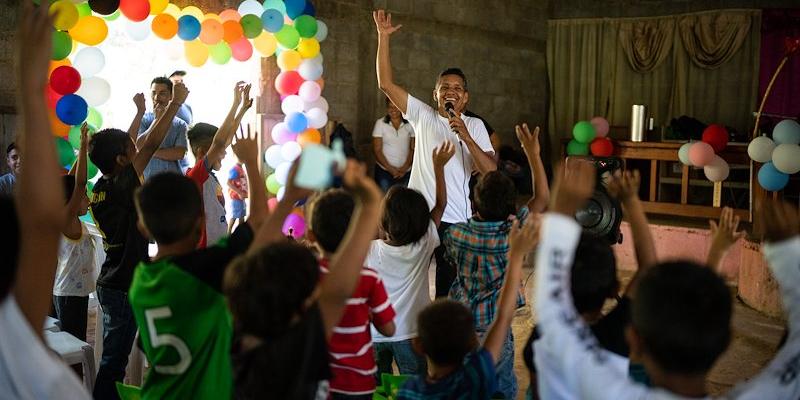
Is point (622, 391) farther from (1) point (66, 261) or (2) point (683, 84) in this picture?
(2) point (683, 84)

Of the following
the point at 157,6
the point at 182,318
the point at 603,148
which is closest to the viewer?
the point at 182,318

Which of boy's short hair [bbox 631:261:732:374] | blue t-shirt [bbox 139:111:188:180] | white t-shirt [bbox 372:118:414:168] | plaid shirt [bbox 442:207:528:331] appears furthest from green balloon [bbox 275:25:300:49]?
boy's short hair [bbox 631:261:732:374]

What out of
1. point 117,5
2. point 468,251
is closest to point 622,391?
point 468,251

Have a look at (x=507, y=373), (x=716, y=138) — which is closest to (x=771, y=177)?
(x=716, y=138)

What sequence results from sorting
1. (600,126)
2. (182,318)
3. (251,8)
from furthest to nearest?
1. (600,126)
2. (251,8)
3. (182,318)

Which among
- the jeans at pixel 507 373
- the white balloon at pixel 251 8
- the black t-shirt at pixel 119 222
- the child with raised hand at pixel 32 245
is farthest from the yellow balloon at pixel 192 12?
the child with raised hand at pixel 32 245

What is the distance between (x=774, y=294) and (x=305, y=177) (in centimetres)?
437

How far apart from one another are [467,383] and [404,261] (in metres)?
0.87

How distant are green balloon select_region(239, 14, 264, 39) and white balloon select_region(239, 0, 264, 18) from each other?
9 centimetres

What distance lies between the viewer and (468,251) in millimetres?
2359

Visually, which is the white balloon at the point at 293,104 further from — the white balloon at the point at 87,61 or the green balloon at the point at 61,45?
the green balloon at the point at 61,45

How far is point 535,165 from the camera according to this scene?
239cm

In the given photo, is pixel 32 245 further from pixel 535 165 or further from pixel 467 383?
pixel 535 165

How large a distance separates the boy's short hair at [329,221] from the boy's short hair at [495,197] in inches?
25.1
